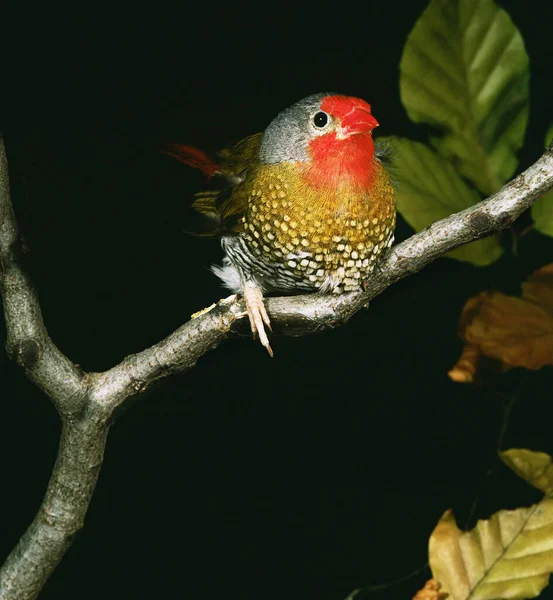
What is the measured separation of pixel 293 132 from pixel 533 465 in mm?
487

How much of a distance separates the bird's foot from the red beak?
210mm

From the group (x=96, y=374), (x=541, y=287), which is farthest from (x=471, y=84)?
(x=96, y=374)

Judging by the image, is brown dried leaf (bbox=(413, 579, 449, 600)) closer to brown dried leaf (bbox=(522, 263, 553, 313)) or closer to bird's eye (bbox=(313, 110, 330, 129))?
brown dried leaf (bbox=(522, 263, 553, 313))

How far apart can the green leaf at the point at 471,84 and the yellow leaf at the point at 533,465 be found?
321mm

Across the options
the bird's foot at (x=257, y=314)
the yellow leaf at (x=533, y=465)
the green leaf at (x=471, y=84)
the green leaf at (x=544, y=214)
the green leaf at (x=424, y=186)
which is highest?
the green leaf at (x=471, y=84)

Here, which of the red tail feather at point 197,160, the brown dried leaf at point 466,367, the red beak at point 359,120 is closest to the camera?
the red beak at point 359,120

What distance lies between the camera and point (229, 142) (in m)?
1.03

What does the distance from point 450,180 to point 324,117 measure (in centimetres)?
25

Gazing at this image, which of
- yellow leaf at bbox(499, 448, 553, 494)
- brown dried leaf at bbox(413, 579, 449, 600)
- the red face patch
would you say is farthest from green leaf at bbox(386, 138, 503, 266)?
brown dried leaf at bbox(413, 579, 449, 600)

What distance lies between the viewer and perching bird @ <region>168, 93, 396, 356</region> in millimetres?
862

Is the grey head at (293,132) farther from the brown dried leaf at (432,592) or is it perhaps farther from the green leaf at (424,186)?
the brown dried leaf at (432,592)

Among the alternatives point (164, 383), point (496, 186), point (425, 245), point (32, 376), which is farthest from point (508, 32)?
point (32, 376)

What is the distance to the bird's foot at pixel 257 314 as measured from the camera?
0.92 metres

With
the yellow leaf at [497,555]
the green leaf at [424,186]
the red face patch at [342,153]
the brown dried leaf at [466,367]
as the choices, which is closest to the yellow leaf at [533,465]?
the yellow leaf at [497,555]
